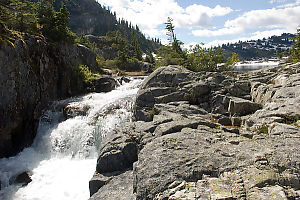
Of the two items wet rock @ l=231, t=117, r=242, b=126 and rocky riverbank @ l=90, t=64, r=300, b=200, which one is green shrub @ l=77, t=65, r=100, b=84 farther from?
wet rock @ l=231, t=117, r=242, b=126

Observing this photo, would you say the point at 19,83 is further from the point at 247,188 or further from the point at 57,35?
the point at 247,188

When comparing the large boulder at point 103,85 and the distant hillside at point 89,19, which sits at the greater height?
the distant hillside at point 89,19

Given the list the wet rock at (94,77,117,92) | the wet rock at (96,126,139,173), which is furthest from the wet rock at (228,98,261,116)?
the wet rock at (94,77,117,92)

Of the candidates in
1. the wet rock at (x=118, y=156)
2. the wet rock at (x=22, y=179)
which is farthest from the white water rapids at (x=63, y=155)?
the wet rock at (x=118, y=156)

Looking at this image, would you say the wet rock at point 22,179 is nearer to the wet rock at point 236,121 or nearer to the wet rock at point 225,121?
the wet rock at point 225,121

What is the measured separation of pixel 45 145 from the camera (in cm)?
1595

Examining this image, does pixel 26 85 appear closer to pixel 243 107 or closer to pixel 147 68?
pixel 243 107

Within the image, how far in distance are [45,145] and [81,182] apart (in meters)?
6.74

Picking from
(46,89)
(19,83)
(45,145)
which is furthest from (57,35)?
(45,145)

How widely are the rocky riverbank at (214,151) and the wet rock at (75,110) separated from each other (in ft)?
30.2

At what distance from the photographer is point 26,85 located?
17125 millimetres

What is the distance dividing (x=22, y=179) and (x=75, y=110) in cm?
747

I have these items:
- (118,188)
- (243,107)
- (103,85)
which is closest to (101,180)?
(118,188)

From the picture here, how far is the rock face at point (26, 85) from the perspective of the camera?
591 inches
